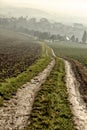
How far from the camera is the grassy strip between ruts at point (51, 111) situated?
17.5m

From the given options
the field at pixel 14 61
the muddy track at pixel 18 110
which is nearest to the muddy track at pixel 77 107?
the muddy track at pixel 18 110

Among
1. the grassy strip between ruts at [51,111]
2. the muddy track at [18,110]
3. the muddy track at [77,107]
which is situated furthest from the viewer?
the muddy track at [77,107]

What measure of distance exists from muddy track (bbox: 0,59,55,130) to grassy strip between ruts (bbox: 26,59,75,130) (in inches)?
18.9

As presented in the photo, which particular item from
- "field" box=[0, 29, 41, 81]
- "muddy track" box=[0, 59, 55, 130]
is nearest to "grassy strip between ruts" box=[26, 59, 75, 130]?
"muddy track" box=[0, 59, 55, 130]

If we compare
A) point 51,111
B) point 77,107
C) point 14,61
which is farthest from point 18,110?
point 14,61

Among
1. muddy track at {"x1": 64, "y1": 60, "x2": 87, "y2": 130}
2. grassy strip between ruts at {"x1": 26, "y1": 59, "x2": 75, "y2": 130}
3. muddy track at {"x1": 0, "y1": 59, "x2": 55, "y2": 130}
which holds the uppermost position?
muddy track at {"x1": 0, "y1": 59, "x2": 55, "y2": 130}

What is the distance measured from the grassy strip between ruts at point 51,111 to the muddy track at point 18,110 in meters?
0.48

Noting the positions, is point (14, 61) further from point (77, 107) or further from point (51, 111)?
point (51, 111)

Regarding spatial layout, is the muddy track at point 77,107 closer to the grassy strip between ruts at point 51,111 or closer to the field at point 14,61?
the grassy strip between ruts at point 51,111

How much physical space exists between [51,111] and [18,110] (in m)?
2.48

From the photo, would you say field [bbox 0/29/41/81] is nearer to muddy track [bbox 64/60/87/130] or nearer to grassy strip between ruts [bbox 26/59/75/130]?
grassy strip between ruts [bbox 26/59/75/130]

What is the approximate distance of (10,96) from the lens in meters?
23.8

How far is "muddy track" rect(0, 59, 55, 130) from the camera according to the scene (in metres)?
16.9

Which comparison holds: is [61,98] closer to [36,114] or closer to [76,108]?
[76,108]
